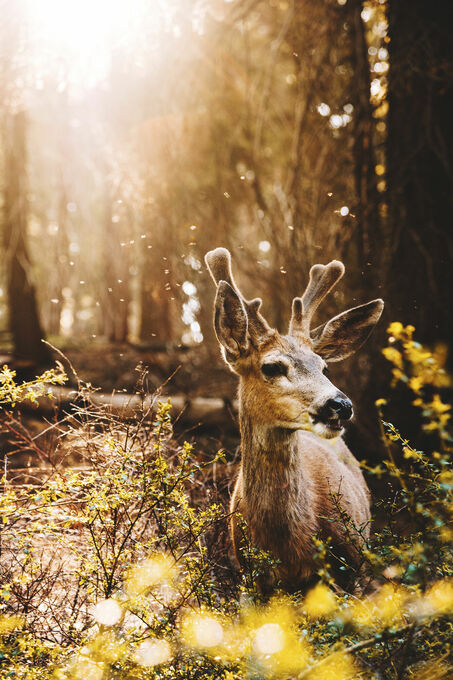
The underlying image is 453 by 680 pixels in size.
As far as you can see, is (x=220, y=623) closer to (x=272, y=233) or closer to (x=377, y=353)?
(x=377, y=353)

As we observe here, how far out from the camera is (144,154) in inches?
287

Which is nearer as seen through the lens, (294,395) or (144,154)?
(294,395)

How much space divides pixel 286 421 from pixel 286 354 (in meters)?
0.39

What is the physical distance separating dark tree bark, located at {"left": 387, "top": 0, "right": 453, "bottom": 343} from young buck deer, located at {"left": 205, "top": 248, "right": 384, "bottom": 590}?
7.29ft

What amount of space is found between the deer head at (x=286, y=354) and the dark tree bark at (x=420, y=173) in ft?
6.90

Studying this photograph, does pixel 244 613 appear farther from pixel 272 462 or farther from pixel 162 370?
pixel 162 370

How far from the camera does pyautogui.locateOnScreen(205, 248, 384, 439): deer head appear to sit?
2988 mm

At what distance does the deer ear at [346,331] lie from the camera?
3.45 m

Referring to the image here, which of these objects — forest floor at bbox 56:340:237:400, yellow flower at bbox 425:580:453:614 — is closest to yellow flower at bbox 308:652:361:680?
yellow flower at bbox 425:580:453:614

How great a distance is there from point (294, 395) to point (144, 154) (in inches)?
202

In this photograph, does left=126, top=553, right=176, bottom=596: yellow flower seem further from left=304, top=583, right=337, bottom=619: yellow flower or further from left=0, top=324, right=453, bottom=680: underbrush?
left=304, top=583, right=337, bottom=619: yellow flower

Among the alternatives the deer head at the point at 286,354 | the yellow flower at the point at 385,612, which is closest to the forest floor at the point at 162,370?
the deer head at the point at 286,354

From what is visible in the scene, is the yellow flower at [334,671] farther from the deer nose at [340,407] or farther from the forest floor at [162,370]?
the forest floor at [162,370]

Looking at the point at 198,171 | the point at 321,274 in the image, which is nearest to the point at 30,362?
the point at 198,171
